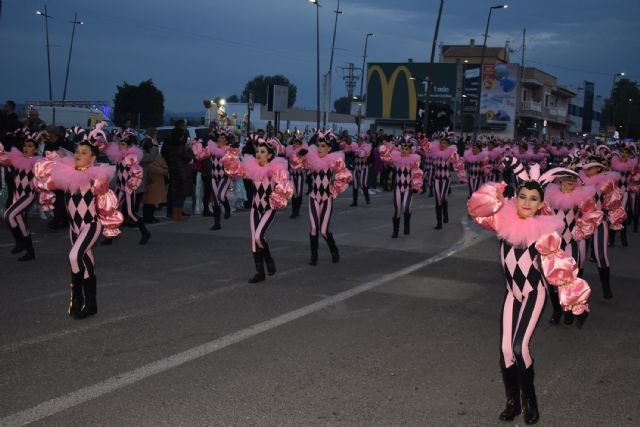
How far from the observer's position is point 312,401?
526 cm

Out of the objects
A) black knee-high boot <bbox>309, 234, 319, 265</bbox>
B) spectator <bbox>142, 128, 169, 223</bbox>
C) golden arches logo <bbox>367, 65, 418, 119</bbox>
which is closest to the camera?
black knee-high boot <bbox>309, 234, 319, 265</bbox>

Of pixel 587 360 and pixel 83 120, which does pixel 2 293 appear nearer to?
pixel 587 360

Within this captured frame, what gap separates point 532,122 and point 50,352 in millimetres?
84002

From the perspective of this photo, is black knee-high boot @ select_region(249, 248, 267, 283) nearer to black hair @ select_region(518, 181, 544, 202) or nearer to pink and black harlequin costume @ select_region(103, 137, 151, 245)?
pink and black harlequin costume @ select_region(103, 137, 151, 245)

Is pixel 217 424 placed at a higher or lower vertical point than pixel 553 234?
lower

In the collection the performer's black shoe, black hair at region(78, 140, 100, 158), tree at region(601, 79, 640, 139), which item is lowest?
the performer's black shoe

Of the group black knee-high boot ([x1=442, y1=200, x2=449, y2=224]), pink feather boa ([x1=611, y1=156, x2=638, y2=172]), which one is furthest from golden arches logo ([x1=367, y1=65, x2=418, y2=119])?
pink feather boa ([x1=611, y1=156, x2=638, y2=172])

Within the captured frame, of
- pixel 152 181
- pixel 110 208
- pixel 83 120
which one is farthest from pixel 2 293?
pixel 83 120

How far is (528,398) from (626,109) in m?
138

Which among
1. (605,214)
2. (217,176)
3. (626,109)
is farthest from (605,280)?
(626,109)

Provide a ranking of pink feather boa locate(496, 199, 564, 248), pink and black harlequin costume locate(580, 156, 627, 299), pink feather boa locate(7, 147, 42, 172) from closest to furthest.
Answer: pink feather boa locate(496, 199, 564, 248)
pink and black harlequin costume locate(580, 156, 627, 299)
pink feather boa locate(7, 147, 42, 172)

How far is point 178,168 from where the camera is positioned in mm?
16766

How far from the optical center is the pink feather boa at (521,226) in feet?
16.3

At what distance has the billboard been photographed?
76500mm
